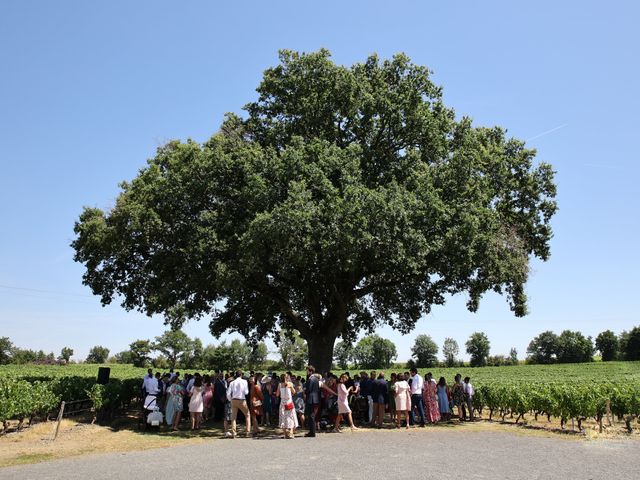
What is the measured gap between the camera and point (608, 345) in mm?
112562

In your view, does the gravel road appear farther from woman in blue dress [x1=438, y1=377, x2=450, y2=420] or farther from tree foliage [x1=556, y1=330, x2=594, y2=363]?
tree foliage [x1=556, y1=330, x2=594, y2=363]

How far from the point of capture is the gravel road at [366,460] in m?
9.58

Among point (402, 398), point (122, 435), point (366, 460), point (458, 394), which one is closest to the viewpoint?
point (366, 460)

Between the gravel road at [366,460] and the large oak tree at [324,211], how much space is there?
682 cm

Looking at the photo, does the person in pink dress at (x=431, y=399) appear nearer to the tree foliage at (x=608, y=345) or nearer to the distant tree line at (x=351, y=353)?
the distant tree line at (x=351, y=353)

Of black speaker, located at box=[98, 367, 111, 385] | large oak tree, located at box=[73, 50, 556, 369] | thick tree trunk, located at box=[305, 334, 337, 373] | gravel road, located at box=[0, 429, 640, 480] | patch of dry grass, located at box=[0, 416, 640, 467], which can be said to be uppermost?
large oak tree, located at box=[73, 50, 556, 369]

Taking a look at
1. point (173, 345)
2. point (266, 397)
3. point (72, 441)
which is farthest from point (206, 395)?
point (173, 345)

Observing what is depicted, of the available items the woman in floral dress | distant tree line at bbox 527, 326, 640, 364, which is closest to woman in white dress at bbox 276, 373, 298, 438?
the woman in floral dress

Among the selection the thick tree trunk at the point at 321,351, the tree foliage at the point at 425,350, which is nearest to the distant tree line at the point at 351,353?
the tree foliage at the point at 425,350

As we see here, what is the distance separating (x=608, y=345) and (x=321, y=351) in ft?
368

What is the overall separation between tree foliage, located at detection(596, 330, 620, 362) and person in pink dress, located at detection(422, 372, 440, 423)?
363ft

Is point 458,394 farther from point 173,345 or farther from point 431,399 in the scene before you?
point 173,345

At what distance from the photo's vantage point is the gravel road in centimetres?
958

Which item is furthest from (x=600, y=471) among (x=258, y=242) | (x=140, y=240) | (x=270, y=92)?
(x=270, y=92)
